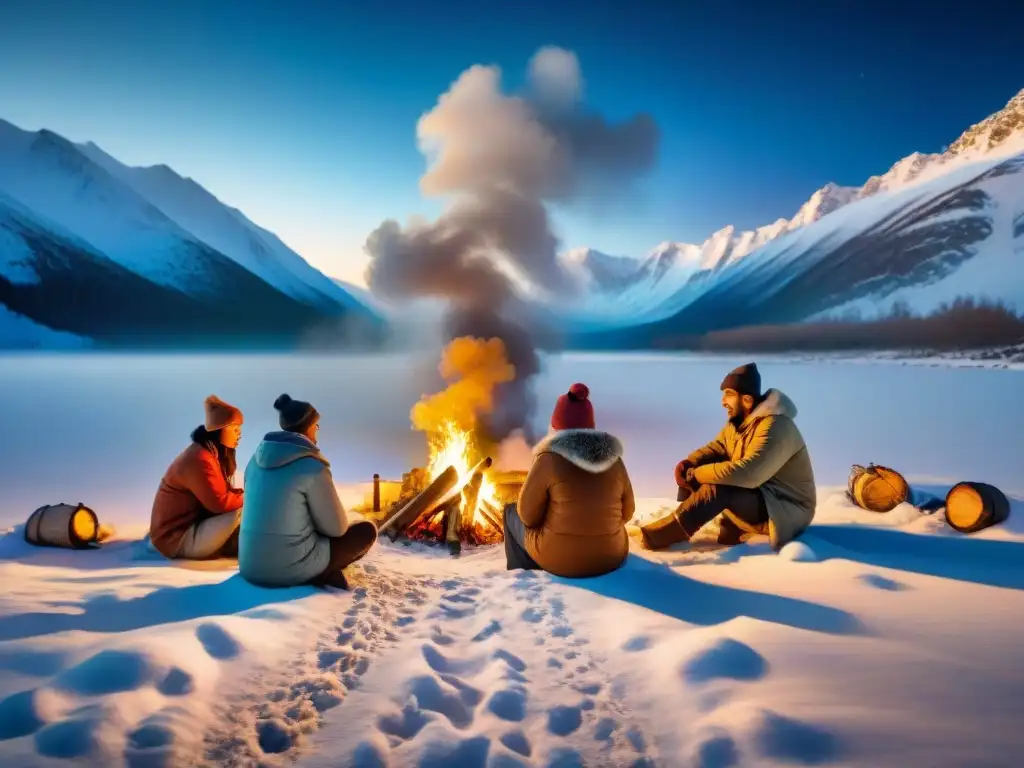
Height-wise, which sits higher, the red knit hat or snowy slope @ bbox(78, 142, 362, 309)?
snowy slope @ bbox(78, 142, 362, 309)

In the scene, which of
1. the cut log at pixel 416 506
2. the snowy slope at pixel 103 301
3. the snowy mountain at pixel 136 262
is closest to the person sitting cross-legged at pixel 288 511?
the cut log at pixel 416 506

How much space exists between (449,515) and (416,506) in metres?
0.42

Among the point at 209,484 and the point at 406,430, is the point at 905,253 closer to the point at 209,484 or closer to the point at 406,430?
the point at 406,430

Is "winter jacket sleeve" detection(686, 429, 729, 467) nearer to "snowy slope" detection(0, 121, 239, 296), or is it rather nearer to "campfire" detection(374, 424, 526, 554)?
"campfire" detection(374, 424, 526, 554)

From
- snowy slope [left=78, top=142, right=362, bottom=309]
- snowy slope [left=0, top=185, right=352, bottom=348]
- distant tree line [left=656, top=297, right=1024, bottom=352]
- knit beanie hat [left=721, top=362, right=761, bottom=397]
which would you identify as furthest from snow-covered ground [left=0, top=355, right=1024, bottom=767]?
snowy slope [left=78, top=142, right=362, bottom=309]

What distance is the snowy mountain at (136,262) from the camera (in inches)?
4311

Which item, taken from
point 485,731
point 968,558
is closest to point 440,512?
point 485,731

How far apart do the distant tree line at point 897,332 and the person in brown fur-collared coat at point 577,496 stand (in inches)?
3553

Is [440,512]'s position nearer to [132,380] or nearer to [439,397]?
→ [439,397]

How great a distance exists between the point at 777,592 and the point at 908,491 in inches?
131

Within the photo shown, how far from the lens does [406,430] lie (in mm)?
24906

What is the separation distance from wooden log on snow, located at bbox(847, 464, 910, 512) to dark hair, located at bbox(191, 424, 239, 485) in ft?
21.5

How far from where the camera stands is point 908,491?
20.5 ft

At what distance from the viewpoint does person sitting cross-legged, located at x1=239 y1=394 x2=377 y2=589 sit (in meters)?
3.88
